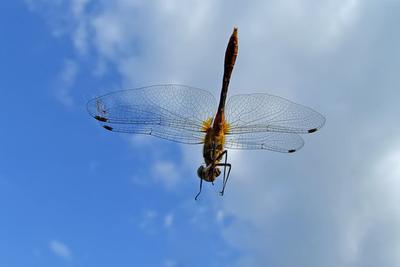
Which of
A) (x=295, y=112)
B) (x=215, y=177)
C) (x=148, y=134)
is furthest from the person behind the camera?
(x=295, y=112)

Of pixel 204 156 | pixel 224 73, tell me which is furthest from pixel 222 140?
pixel 224 73

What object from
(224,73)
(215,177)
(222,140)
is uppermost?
(224,73)

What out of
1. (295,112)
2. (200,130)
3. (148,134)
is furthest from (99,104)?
(295,112)

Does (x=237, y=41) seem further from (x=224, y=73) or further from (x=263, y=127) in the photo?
(x=263, y=127)

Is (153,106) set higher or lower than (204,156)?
higher

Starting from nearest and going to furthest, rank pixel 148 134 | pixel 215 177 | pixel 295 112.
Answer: pixel 215 177 < pixel 148 134 < pixel 295 112

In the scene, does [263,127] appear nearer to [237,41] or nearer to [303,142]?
[303,142]

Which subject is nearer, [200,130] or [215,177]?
[215,177]
